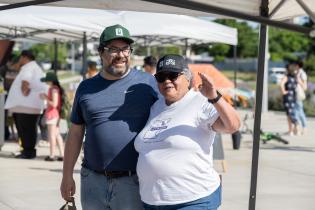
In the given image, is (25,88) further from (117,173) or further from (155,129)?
(155,129)

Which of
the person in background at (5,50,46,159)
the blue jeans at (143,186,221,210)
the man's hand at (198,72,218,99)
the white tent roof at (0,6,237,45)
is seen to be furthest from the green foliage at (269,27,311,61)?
the man's hand at (198,72,218,99)

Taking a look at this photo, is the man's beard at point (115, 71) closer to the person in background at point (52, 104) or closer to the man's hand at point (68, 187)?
the man's hand at point (68, 187)

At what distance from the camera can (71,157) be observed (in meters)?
4.67

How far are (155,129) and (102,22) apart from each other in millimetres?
7303

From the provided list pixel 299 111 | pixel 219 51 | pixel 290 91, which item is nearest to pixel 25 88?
pixel 290 91

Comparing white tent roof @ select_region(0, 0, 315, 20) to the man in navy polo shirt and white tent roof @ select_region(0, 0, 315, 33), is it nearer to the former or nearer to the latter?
white tent roof @ select_region(0, 0, 315, 33)

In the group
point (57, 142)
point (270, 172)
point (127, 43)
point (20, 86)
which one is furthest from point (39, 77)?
point (127, 43)

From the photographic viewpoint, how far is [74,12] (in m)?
11.6

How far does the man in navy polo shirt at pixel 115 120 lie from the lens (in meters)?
4.38

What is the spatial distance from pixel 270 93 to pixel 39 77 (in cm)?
2042

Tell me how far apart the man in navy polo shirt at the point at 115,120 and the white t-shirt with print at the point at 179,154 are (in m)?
0.19

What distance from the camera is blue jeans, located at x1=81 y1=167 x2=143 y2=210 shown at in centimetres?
439

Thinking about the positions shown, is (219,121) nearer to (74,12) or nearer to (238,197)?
(238,197)

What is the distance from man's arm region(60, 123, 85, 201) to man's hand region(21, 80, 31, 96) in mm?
7418
